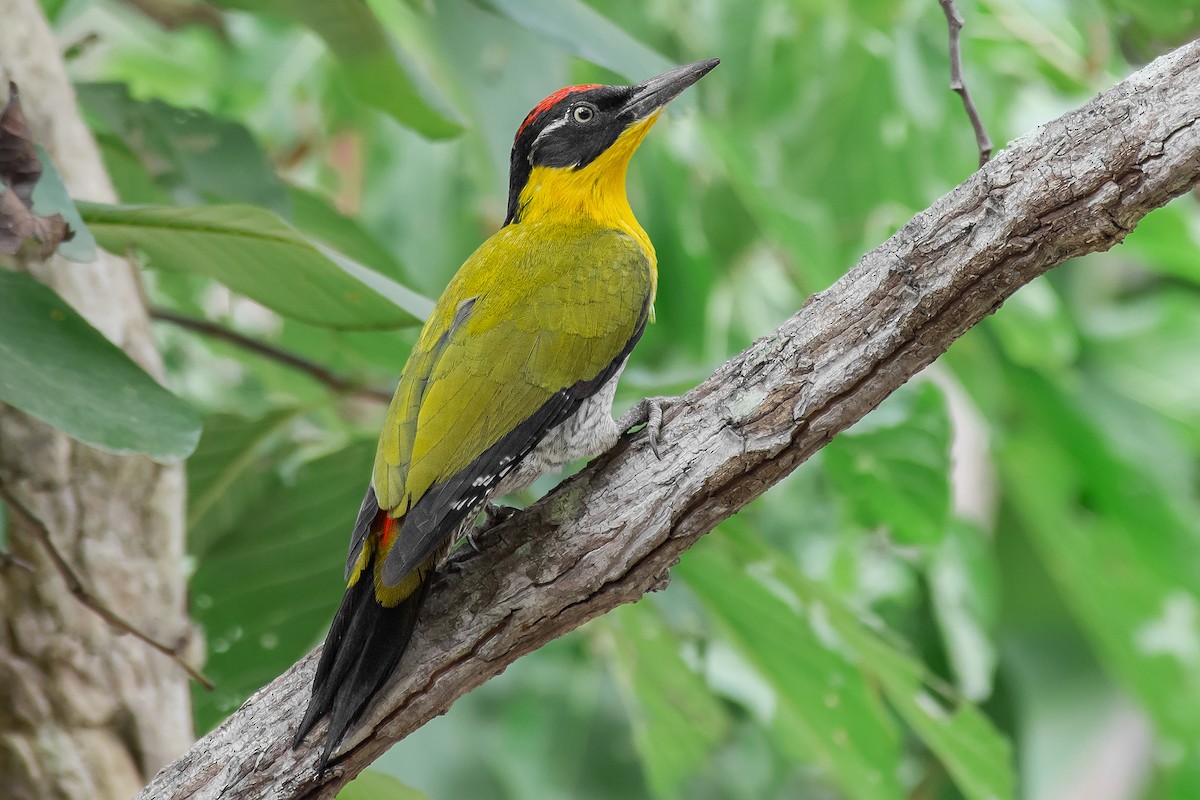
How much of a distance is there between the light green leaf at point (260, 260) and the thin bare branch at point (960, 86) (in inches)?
37.4

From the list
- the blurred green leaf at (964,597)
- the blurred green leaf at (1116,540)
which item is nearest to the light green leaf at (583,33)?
the blurred green leaf at (964,597)

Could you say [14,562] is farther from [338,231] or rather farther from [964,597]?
[964,597]

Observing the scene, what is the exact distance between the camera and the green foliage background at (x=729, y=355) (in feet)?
8.94

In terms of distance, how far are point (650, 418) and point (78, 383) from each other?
2.99ft

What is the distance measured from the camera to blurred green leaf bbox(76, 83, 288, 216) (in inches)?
108

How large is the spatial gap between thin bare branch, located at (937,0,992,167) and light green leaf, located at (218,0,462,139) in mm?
1020

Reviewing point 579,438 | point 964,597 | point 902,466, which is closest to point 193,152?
point 579,438

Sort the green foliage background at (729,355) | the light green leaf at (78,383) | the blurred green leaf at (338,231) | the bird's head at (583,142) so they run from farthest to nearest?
1. the blurred green leaf at (338,231)
2. the green foliage background at (729,355)
3. the bird's head at (583,142)
4. the light green leaf at (78,383)

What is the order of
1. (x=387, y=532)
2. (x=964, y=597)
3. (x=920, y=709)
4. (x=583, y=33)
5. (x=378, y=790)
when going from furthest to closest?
(x=964, y=597), (x=920, y=709), (x=583, y=33), (x=378, y=790), (x=387, y=532)

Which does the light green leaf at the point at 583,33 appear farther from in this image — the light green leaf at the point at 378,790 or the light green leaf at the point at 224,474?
the light green leaf at the point at 378,790

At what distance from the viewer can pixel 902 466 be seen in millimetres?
2828

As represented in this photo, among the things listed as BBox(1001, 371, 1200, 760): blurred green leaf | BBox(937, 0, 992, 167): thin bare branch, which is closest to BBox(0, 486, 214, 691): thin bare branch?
BBox(937, 0, 992, 167): thin bare branch

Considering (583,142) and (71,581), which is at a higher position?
(583,142)

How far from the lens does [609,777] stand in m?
4.51
